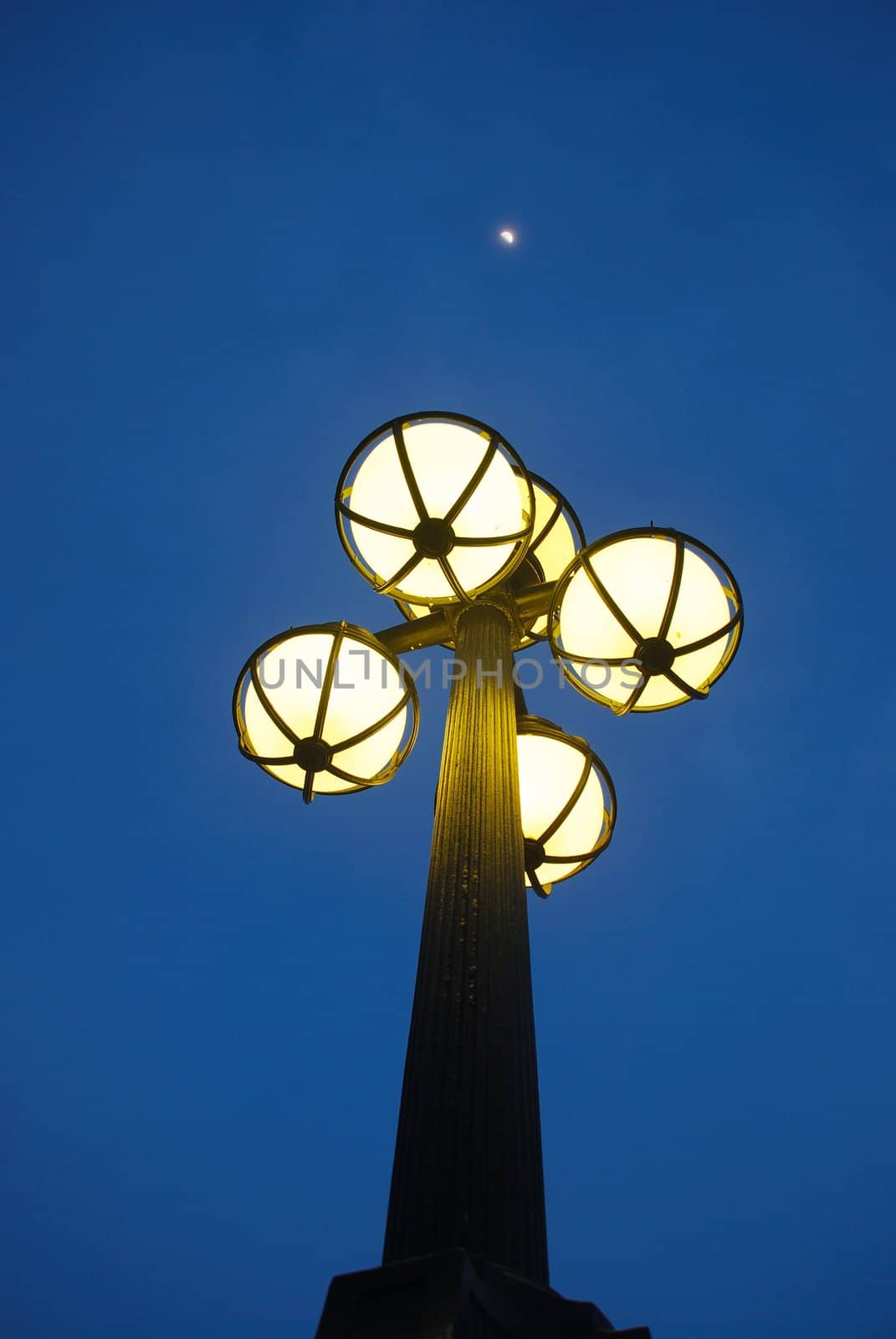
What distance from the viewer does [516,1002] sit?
9.40 ft

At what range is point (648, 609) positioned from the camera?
170 inches

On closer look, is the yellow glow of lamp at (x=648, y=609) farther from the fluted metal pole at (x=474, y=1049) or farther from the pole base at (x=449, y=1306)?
the pole base at (x=449, y=1306)

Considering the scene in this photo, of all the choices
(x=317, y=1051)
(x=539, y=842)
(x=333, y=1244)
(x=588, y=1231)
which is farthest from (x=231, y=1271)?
(x=539, y=842)

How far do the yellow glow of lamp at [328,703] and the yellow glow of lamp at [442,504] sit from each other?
39 centimetres

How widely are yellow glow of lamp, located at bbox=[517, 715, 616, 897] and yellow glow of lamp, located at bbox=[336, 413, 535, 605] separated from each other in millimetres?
970

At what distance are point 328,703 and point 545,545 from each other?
191cm

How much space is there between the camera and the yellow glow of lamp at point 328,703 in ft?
14.8

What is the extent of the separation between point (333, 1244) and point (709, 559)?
52.0 m

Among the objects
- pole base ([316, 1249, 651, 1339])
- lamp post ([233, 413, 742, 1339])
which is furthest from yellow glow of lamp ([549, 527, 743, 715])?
pole base ([316, 1249, 651, 1339])

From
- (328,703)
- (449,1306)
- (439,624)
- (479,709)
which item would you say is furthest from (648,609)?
(449,1306)

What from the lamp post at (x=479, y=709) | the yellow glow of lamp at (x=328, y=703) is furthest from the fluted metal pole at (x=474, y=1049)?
the yellow glow of lamp at (x=328, y=703)

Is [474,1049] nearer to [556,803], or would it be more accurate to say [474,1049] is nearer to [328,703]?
[328,703]

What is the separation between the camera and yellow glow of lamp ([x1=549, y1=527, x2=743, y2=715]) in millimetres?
4270

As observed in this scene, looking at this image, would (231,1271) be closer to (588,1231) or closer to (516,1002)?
(588,1231)
